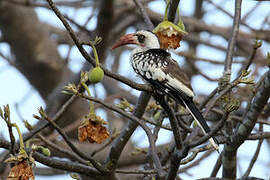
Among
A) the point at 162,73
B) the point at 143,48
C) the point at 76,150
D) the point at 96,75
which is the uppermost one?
the point at 143,48

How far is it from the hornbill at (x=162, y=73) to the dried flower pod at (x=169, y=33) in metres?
0.19

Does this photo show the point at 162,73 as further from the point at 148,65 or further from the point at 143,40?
the point at 143,40

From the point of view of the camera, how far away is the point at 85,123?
88.2 inches

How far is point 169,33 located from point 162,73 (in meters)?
0.27

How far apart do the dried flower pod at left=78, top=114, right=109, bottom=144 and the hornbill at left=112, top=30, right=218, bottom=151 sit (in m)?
0.39

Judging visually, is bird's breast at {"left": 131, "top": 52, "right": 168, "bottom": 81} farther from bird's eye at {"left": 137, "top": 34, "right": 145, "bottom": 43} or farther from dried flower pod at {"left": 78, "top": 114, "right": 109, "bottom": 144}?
dried flower pod at {"left": 78, "top": 114, "right": 109, "bottom": 144}

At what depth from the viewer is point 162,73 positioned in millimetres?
2641

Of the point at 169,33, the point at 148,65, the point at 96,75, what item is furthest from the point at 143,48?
the point at 96,75

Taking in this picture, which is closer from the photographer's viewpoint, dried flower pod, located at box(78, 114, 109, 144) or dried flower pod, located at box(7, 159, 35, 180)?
dried flower pod, located at box(7, 159, 35, 180)

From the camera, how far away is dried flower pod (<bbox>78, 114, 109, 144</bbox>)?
2223mm

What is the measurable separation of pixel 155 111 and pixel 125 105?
372 millimetres

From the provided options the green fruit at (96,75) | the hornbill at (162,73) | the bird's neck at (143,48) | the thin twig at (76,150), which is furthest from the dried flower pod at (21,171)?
the bird's neck at (143,48)

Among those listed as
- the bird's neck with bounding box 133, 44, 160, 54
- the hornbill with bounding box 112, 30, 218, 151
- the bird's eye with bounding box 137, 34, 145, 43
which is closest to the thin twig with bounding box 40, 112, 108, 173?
the hornbill with bounding box 112, 30, 218, 151

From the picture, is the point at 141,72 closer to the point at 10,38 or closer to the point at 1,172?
the point at 1,172
